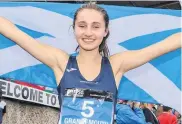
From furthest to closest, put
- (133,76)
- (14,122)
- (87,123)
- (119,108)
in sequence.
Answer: (14,122)
(119,108)
(133,76)
(87,123)

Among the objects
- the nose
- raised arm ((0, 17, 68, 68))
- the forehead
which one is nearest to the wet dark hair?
the forehead

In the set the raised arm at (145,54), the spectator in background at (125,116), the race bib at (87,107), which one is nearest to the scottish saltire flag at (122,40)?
the raised arm at (145,54)

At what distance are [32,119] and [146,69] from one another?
9.28 ft

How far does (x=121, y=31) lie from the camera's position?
13.3 feet

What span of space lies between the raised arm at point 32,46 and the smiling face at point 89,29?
8.1 inches

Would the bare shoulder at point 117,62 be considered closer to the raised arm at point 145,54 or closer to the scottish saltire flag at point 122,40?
the raised arm at point 145,54

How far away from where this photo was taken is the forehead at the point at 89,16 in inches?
104

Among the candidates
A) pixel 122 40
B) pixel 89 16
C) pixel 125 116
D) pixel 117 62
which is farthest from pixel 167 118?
pixel 89 16

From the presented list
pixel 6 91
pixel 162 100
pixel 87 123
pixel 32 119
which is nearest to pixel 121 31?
pixel 162 100

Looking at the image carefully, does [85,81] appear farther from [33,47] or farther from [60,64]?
[33,47]

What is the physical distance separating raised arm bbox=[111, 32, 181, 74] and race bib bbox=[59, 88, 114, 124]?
0.24m

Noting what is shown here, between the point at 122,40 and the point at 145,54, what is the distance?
1.38 m

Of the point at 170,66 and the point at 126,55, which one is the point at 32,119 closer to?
the point at 170,66

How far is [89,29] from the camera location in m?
2.61
